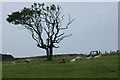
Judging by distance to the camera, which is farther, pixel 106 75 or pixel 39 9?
pixel 39 9

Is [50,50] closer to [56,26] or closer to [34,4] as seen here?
[56,26]

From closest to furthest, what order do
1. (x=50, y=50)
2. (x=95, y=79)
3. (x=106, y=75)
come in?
(x=95, y=79), (x=106, y=75), (x=50, y=50)

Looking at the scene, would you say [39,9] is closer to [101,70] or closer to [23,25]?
[23,25]

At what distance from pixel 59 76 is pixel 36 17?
104ft

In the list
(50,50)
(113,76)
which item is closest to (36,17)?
(50,50)

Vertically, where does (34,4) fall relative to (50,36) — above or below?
above

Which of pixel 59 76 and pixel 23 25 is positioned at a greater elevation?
pixel 23 25

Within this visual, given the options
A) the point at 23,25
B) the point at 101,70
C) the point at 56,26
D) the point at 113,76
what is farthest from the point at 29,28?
the point at 113,76

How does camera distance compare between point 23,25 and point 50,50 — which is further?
point 23,25

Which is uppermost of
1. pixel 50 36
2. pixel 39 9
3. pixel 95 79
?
pixel 39 9

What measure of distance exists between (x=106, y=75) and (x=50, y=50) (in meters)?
28.6

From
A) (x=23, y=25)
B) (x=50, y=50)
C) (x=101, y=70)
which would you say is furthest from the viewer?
(x=23, y=25)

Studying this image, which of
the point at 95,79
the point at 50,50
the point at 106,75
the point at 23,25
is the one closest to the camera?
the point at 95,79

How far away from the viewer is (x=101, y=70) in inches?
979
